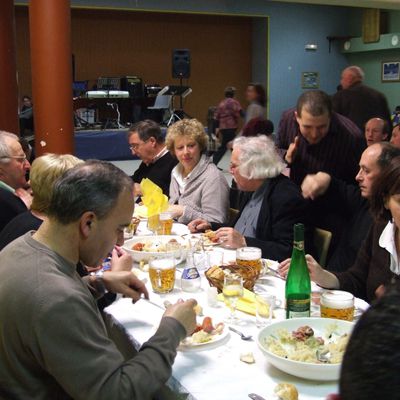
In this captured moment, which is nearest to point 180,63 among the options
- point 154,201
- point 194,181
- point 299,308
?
point 194,181

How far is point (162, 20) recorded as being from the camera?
15.1 meters

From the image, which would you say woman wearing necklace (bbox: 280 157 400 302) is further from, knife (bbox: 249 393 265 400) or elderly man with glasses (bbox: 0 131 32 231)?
elderly man with glasses (bbox: 0 131 32 231)

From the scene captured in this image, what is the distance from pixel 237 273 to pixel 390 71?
14292 millimetres

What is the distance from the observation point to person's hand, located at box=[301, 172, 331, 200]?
3.15 metres

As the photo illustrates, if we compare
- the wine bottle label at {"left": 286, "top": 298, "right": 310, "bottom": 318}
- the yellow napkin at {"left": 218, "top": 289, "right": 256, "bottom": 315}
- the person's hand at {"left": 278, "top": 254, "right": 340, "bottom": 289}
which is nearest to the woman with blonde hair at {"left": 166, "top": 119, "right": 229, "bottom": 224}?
the person's hand at {"left": 278, "top": 254, "right": 340, "bottom": 289}

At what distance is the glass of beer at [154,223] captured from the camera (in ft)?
10.7

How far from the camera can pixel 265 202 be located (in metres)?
2.98

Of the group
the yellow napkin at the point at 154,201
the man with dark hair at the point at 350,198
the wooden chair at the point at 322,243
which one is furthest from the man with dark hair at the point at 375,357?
the yellow napkin at the point at 154,201

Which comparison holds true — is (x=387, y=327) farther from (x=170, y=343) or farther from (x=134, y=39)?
(x=134, y=39)

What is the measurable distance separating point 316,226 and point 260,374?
1845 millimetres

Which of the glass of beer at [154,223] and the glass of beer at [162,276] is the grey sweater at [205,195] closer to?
the glass of beer at [154,223]

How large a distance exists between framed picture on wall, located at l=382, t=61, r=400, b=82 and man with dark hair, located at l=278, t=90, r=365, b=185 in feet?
40.1

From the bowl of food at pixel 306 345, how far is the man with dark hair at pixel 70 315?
0.85 feet

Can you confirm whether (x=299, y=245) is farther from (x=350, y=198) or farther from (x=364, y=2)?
(x=364, y=2)
